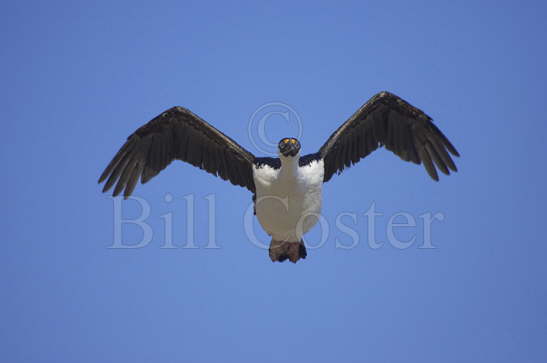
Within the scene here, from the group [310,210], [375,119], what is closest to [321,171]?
[310,210]

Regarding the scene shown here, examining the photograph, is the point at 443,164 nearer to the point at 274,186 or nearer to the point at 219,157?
the point at 274,186

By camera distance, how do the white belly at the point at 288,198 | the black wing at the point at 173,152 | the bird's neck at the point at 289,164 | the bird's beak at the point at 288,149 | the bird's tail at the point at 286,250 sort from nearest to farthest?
the bird's beak at the point at 288,149
the bird's neck at the point at 289,164
the white belly at the point at 288,198
the bird's tail at the point at 286,250
the black wing at the point at 173,152

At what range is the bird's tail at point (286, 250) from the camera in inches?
482

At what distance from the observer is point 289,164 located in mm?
11391

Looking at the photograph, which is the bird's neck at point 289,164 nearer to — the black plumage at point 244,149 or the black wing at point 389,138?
the black plumage at point 244,149

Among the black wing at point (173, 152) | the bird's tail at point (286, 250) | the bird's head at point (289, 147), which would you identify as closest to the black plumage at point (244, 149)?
the black wing at point (173, 152)

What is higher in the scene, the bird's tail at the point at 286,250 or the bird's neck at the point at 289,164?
the bird's neck at the point at 289,164

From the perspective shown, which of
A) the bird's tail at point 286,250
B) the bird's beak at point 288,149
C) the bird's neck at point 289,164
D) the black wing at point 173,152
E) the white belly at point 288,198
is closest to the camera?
the bird's beak at point 288,149

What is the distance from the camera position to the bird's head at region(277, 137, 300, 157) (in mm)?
11234

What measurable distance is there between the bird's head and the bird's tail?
173 cm

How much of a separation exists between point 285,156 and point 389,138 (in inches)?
89.7

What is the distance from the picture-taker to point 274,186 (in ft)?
38.1

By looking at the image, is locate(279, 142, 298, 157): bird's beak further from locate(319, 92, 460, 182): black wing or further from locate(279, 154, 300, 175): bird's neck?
locate(319, 92, 460, 182): black wing

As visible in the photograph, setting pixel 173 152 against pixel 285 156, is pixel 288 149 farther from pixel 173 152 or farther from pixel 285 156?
pixel 173 152
